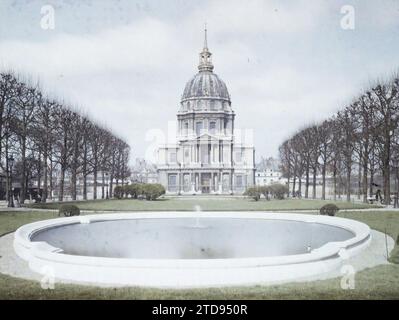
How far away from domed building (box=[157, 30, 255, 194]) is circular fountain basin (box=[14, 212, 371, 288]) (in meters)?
40.8

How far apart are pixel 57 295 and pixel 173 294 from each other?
2098 millimetres

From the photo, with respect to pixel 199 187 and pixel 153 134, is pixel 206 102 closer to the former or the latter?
pixel 199 187

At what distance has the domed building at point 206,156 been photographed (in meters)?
65.8

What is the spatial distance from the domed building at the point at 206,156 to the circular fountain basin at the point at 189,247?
40.8m

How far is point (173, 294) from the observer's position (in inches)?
306

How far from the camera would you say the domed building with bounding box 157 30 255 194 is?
65.8 metres

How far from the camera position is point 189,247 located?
13.4m

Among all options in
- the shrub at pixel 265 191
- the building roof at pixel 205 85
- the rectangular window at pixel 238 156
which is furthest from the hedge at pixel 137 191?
the building roof at pixel 205 85

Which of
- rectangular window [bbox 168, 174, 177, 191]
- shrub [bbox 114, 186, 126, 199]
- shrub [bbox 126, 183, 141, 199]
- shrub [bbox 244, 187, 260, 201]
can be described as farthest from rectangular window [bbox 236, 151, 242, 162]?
shrub [bbox 114, 186, 126, 199]

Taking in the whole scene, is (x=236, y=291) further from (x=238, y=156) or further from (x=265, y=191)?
(x=238, y=156)

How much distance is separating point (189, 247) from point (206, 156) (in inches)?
2148

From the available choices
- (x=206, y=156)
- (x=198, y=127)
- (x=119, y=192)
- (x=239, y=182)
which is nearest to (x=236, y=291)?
(x=119, y=192)
